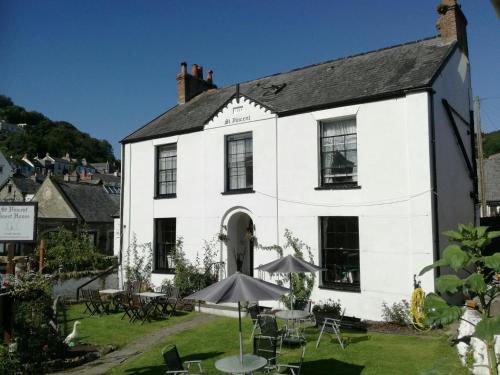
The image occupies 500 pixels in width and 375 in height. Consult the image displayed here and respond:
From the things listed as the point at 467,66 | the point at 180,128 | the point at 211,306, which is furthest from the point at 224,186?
the point at 467,66

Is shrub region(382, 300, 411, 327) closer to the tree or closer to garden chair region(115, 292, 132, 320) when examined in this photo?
the tree

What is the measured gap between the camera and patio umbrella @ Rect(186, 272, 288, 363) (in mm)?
7188

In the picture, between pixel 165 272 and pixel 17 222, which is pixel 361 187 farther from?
pixel 17 222

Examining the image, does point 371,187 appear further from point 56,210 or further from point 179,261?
point 56,210

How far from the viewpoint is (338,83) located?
1580 centimetres

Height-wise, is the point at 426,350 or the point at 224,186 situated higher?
the point at 224,186

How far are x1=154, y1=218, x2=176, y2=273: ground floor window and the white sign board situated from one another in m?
8.90

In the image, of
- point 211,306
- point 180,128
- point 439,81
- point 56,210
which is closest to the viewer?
point 439,81

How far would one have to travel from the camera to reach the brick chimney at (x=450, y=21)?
50.0ft

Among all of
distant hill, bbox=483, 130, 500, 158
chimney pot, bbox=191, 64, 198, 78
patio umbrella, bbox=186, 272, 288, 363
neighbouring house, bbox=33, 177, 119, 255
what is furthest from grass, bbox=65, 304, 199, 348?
distant hill, bbox=483, 130, 500, 158

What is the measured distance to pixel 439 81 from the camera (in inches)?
543

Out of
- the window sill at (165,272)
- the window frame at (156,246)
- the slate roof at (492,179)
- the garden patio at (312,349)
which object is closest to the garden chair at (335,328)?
the garden patio at (312,349)

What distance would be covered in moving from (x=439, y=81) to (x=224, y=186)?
354 inches

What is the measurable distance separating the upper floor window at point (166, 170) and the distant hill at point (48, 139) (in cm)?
11930
